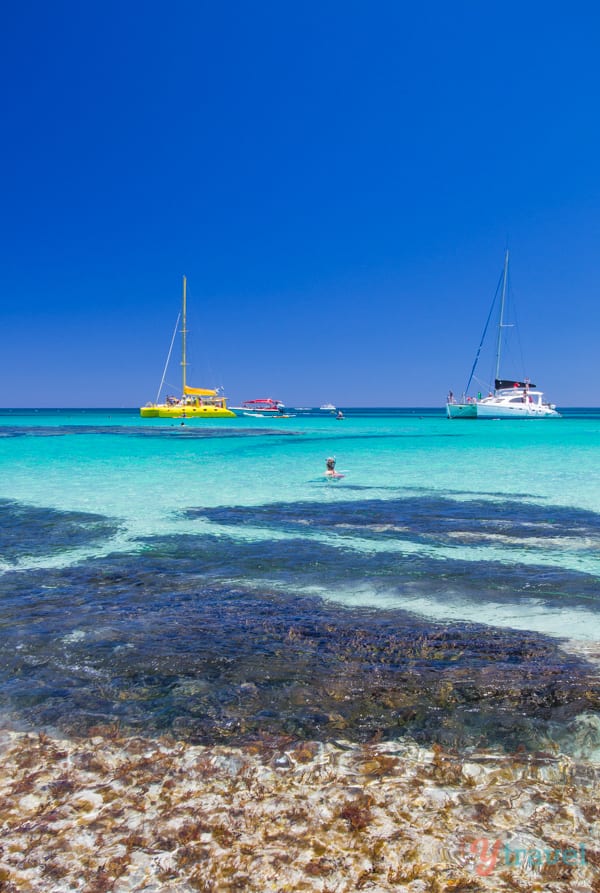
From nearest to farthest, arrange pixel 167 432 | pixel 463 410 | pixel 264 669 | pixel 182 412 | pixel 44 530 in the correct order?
pixel 264 669 → pixel 44 530 → pixel 167 432 → pixel 182 412 → pixel 463 410

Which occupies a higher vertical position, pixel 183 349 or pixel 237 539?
pixel 183 349

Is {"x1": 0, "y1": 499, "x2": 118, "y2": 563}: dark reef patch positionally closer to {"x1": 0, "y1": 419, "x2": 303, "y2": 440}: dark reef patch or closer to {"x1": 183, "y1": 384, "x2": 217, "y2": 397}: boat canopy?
{"x1": 0, "y1": 419, "x2": 303, "y2": 440}: dark reef patch

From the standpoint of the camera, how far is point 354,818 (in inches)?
124

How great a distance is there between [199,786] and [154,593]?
421cm

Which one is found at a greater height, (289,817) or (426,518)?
(289,817)

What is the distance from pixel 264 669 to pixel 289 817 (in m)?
1.91

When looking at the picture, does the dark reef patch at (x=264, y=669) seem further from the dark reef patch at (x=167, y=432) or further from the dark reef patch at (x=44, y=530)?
the dark reef patch at (x=167, y=432)

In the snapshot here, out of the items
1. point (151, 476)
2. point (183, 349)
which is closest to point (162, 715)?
point (151, 476)

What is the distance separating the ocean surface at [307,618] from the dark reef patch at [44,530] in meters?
0.07

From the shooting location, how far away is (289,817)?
124 inches

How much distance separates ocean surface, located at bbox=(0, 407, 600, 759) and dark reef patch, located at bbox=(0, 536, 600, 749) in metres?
0.02

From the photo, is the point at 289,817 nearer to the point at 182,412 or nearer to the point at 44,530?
the point at 44,530

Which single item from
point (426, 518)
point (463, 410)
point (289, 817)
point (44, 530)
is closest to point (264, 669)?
point (289, 817)

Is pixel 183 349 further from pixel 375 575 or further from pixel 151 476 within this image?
pixel 375 575
